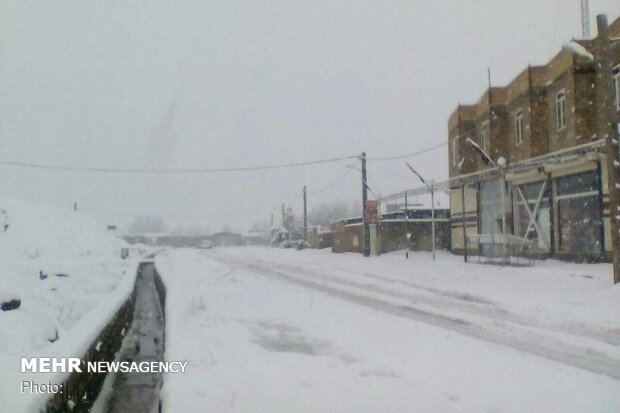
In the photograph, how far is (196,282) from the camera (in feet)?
65.5

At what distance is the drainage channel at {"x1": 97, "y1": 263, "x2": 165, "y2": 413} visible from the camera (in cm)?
783

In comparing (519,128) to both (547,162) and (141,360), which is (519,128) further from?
(141,360)

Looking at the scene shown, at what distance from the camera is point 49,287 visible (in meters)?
23.7

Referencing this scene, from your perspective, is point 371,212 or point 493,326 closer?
point 493,326

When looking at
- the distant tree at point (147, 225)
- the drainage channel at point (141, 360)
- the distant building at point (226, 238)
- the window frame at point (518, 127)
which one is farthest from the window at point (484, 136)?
the distant tree at point (147, 225)

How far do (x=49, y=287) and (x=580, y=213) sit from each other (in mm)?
22650

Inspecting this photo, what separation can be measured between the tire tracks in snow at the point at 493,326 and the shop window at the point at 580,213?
8.40 m

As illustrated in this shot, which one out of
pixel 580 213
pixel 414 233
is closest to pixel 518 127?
pixel 580 213

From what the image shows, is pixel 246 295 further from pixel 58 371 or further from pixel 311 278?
pixel 58 371

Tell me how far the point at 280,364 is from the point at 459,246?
2733 centimetres

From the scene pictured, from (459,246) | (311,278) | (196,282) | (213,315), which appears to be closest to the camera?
(213,315)

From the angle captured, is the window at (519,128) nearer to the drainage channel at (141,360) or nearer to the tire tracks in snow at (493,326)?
the tire tracks in snow at (493,326)

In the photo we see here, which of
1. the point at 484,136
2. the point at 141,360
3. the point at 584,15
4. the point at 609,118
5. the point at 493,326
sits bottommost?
the point at 141,360

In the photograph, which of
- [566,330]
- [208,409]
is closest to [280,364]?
[208,409]
